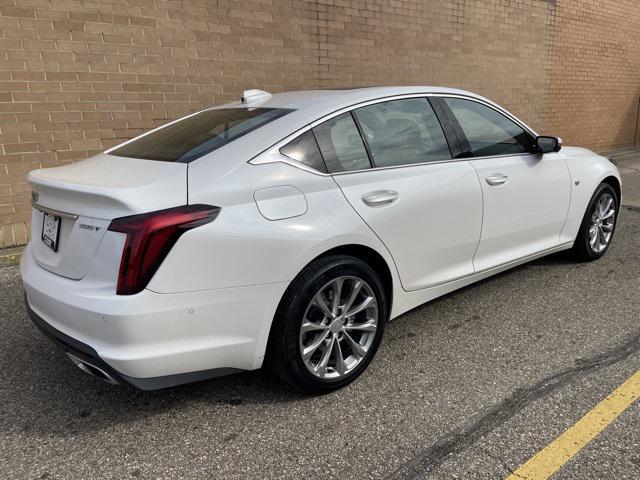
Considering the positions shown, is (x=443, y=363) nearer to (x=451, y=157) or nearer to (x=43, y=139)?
(x=451, y=157)

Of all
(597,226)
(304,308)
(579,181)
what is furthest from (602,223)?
(304,308)

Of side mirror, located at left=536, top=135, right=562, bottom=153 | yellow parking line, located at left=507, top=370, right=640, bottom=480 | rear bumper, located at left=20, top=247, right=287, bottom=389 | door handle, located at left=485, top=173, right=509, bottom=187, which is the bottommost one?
yellow parking line, located at left=507, top=370, right=640, bottom=480

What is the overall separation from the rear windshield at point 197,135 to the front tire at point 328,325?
32.4 inches

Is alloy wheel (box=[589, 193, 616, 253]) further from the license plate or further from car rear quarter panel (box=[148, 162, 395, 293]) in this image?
the license plate

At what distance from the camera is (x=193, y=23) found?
618cm

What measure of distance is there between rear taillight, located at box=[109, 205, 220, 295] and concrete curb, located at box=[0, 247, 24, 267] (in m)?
3.42

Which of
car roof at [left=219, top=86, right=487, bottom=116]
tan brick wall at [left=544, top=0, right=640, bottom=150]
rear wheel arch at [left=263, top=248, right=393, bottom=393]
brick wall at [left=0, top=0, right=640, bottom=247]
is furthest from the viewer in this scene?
tan brick wall at [left=544, top=0, right=640, bottom=150]

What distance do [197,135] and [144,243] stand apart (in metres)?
1.00

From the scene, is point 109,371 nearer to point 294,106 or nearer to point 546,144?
point 294,106

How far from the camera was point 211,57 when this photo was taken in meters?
6.39

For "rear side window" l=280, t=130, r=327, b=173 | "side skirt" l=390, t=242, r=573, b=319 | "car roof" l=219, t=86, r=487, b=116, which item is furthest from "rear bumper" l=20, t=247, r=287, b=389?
"car roof" l=219, t=86, r=487, b=116

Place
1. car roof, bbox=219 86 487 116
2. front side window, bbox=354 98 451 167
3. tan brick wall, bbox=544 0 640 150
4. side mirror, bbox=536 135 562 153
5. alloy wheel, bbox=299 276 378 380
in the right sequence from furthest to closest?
tan brick wall, bbox=544 0 640 150, side mirror, bbox=536 135 562 153, front side window, bbox=354 98 451 167, car roof, bbox=219 86 487 116, alloy wheel, bbox=299 276 378 380

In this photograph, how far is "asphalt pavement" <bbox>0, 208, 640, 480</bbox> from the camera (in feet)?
7.66

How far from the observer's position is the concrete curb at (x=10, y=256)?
198 inches
